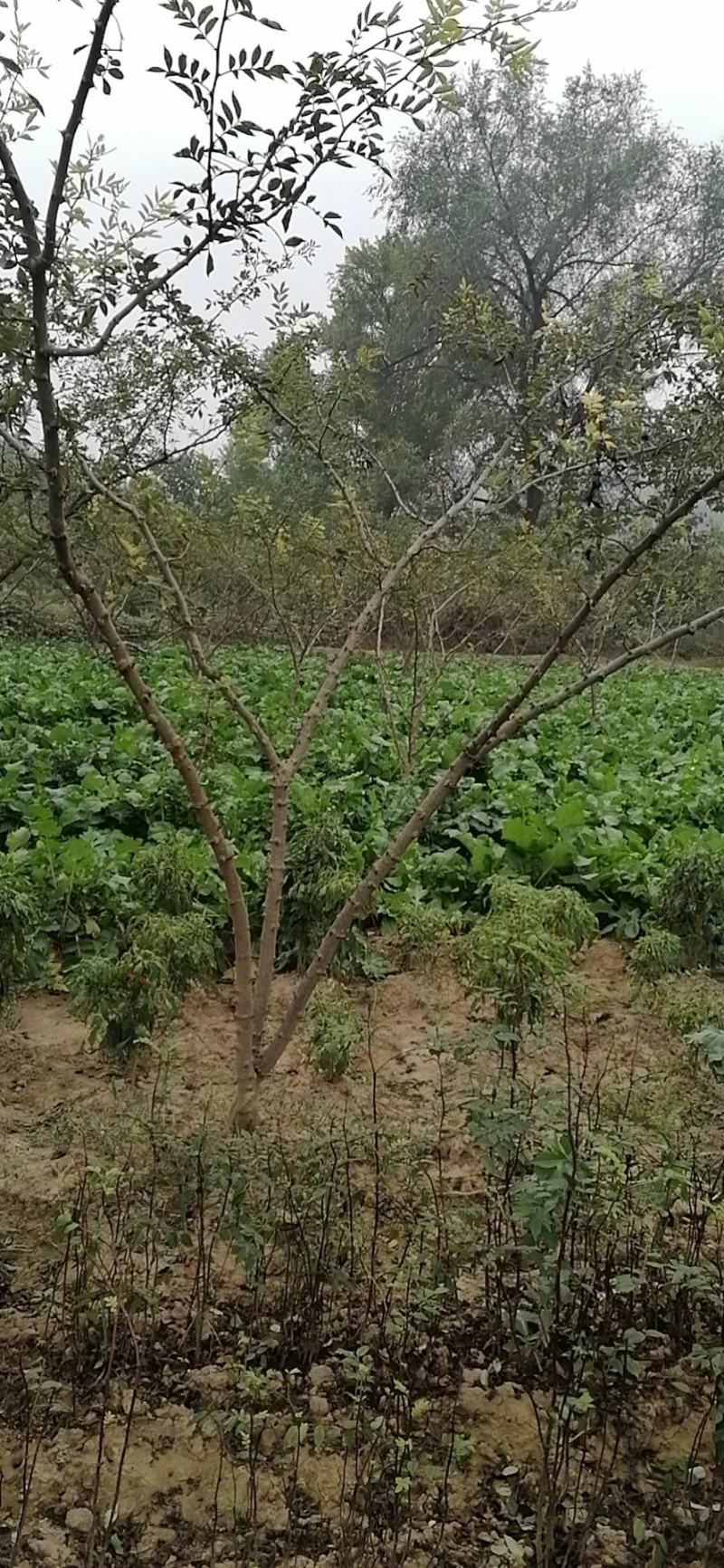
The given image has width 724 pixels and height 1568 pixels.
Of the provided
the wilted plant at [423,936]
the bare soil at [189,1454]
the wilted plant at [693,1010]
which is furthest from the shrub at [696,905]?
the bare soil at [189,1454]

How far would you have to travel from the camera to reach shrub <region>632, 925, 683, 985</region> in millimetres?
4199

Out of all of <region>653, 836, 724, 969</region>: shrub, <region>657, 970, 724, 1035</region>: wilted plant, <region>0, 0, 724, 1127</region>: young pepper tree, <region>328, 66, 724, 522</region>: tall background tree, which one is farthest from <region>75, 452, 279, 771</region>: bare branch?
<region>328, 66, 724, 522</region>: tall background tree

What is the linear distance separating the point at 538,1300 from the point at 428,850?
174 inches

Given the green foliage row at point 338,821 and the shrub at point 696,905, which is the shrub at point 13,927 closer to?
the green foliage row at point 338,821

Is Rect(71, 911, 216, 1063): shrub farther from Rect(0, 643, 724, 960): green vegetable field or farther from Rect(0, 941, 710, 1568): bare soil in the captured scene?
Rect(0, 643, 724, 960): green vegetable field

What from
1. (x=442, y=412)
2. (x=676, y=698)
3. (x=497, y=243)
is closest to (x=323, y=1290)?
(x=676, y=698)

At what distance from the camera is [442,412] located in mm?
25141

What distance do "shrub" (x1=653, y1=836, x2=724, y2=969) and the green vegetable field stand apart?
512 mm

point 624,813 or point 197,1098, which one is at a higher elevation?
point 624,813

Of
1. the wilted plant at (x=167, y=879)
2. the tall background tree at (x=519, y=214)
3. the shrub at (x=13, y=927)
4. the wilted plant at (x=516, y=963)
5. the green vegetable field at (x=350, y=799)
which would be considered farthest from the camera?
the tall background tree at (x=519, y=214)

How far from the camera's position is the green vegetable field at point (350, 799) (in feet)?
18.5

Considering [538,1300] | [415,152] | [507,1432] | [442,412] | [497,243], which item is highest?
[415,152]

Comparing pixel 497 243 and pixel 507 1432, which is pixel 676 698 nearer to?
pixel 507 1432

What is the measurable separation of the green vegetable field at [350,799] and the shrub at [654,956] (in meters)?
1.25
